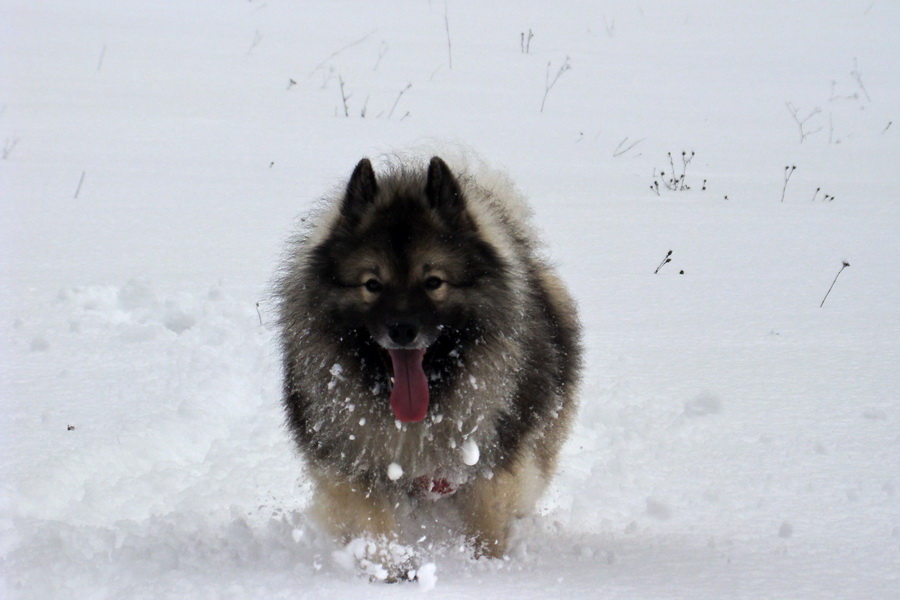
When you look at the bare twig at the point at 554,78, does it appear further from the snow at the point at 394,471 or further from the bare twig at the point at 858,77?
the snow at the point at 394,471

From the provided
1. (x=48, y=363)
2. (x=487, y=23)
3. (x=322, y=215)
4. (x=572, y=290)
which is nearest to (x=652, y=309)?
(x=572, y=290)

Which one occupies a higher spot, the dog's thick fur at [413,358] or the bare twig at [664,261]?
the dog's thick fur at [413,358]

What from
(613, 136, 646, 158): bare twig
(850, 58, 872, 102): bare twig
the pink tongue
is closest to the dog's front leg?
the pink tongue

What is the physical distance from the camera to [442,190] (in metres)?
2.76

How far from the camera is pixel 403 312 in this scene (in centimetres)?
247

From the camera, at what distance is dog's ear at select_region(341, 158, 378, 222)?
2.75m

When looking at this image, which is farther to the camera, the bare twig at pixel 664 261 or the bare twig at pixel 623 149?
the bare twig at pixel 623 149


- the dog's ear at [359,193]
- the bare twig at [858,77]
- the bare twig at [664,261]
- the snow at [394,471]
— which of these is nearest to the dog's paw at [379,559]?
the snow at [394,471]

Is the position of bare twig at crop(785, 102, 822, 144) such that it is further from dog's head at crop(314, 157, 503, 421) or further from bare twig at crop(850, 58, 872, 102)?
dog's head at crop(314, 157, 503, 421)

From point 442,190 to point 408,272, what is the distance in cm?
35

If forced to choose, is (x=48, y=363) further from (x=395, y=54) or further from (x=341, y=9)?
(x=341, y=9)

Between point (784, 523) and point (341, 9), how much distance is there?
11775 millimetres

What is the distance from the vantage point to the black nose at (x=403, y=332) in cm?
245

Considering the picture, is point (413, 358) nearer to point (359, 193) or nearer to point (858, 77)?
point (359, 193)
